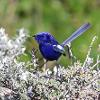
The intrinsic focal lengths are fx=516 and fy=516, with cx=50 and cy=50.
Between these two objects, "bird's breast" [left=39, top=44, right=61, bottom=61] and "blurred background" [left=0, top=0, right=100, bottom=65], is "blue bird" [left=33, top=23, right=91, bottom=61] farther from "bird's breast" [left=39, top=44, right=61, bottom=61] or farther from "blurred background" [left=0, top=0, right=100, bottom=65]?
"blurred background" [left=0, top=0, right=100, bottom=65]

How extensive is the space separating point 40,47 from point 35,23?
72.0 inches

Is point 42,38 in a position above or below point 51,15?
below

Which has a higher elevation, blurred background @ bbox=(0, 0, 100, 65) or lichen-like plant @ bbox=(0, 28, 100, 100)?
blurred background @ bbox=(0, 0, 100, 65)

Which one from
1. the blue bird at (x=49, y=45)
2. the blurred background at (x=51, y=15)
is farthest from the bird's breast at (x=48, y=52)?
the blurred background at (x=51, y=15)

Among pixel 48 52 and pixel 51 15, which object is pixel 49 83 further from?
pixel 51 15

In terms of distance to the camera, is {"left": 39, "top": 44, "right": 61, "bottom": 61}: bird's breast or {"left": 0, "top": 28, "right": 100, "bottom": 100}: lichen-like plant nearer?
{"left": 0, "top": 28, "right": 100, "bottom": 100}: lichen-like plant

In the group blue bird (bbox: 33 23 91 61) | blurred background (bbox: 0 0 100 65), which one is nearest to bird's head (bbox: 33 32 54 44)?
blue bird (bbox: 33 23 91 61)

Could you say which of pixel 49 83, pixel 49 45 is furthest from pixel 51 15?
pixel 49 83

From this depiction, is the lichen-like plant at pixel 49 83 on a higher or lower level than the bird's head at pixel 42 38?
lower

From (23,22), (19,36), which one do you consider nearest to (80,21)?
(23,22)

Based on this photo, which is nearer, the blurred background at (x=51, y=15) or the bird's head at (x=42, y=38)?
the bird's head at (x=42, y=38)

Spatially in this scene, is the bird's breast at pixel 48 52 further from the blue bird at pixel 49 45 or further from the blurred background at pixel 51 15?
the blurred background at pixel 51 15

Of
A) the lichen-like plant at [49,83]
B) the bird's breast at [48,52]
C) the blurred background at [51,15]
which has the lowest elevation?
the lichen-like plant at [49,83]

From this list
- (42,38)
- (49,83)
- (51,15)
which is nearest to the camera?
(49,83)
